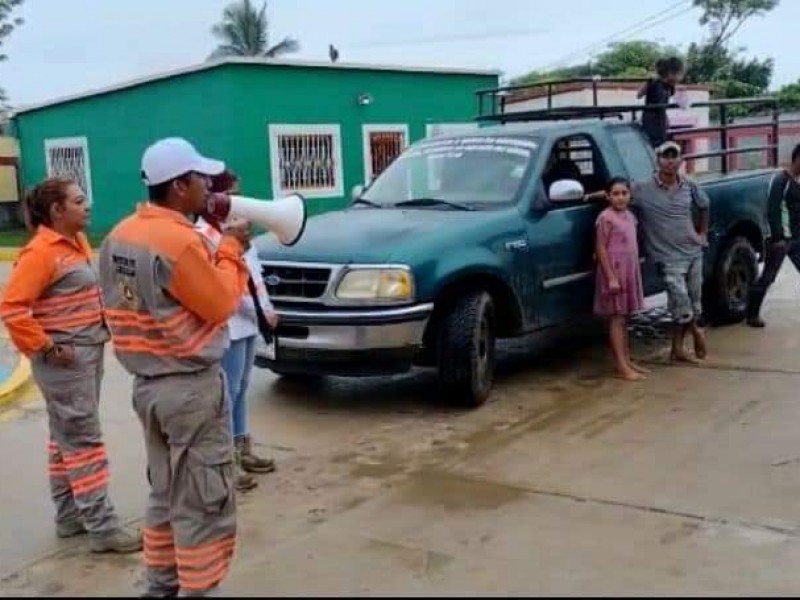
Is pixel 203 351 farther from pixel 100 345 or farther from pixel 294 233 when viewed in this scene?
pixel 100 345

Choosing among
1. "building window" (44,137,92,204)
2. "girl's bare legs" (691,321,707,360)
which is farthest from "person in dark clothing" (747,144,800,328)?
"building window" (44,137,92,204)

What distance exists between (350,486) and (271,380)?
104 inches

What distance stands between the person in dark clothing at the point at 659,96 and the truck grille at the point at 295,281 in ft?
12.0

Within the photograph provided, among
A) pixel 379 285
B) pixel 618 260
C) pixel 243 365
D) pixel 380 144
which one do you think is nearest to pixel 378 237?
pixel 379 285

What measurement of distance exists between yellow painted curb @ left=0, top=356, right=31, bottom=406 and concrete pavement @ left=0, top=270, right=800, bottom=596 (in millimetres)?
335

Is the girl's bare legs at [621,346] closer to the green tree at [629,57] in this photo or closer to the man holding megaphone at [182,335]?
the man holding megaphone at [182,335]

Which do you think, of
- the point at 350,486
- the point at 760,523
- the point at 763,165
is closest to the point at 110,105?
the point at 763,165

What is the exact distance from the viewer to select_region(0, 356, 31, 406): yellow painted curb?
7.81m

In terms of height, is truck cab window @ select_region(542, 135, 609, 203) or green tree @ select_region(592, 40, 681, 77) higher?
green tree @ select_region(592, 40, 681, 77)

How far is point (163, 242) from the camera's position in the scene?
11.2ft

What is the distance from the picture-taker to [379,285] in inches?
255

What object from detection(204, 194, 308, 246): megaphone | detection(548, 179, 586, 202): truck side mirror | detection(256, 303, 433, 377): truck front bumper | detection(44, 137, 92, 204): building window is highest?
detection(44, 137, 92, 204): building window

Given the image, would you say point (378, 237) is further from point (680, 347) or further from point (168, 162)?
point (168, 162)

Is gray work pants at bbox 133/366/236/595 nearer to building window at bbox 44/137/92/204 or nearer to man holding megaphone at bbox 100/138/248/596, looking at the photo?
man holding megaphone at bbox 100/138/248/596
